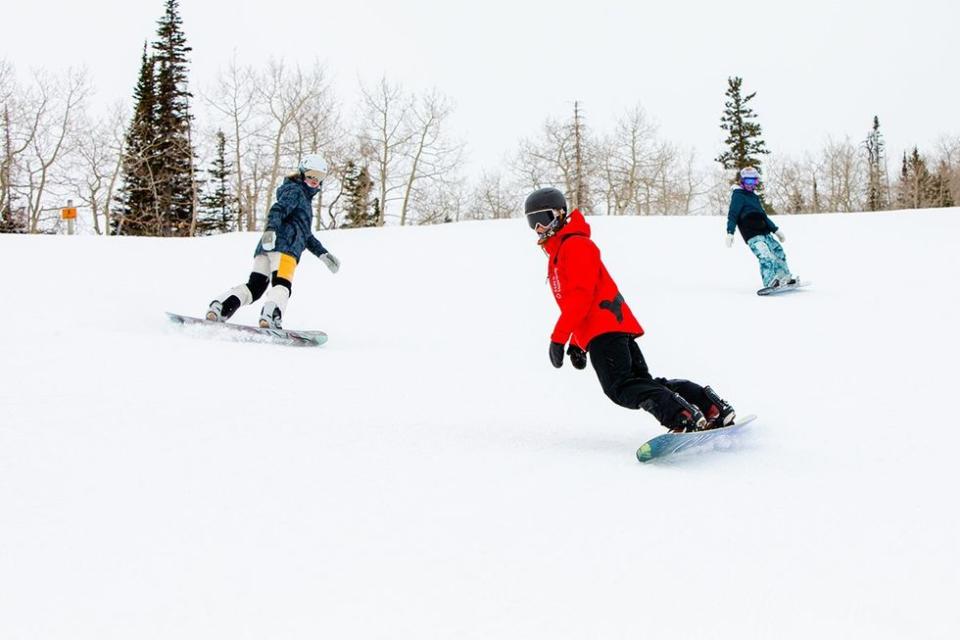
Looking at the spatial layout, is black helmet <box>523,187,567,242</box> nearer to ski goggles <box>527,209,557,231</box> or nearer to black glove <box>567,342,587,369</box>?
ski goggles <box>527,209,557,231</box>

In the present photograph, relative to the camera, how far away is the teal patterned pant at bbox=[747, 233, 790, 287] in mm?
9555

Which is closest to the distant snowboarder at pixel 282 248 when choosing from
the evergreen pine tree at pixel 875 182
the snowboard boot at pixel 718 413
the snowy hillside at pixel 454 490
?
the snowy hillside at pixel 454 490

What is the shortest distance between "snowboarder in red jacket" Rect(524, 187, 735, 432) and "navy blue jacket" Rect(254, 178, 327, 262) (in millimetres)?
3763

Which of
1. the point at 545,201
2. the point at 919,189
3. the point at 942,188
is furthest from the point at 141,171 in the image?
the point at 919,189

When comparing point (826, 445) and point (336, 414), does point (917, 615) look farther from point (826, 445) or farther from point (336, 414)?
point (336, 414)

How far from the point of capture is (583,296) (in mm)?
3715

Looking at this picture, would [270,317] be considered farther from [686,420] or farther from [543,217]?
[686,420]

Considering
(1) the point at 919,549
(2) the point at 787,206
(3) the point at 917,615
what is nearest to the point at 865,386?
(1) the point at 919,549

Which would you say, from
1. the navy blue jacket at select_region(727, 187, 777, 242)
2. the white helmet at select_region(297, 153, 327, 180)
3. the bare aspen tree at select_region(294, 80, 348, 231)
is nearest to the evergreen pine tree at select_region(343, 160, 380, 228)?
the bare aspen tree at select_region(294, 80, 348, 231)

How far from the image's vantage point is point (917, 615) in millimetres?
1964

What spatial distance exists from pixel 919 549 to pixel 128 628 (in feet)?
8.14

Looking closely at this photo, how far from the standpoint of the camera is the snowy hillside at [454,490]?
1.97m

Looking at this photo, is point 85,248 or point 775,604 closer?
point 775,604

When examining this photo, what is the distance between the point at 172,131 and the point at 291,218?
41.7 meters
